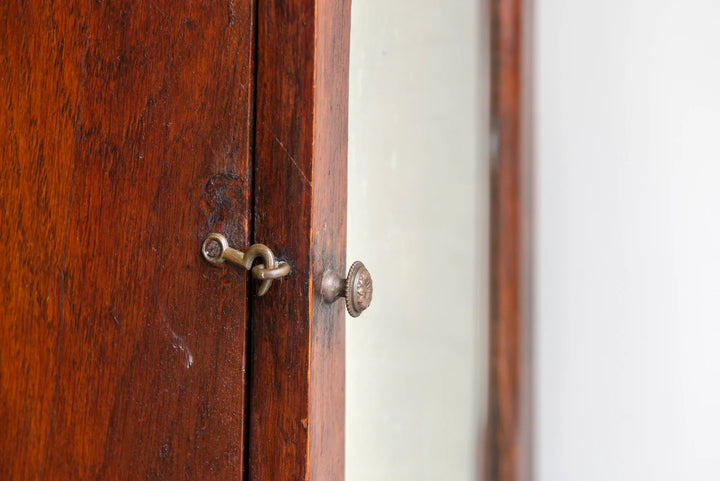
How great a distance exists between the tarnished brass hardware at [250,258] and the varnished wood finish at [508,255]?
1.36ft

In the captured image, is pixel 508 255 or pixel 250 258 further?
pixel 508 255

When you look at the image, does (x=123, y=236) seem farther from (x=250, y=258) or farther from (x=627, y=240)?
(x=627, y=240)

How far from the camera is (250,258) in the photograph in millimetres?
486

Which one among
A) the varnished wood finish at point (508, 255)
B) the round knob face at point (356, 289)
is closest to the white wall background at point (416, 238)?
the varnished wood finish at point (508, 255)

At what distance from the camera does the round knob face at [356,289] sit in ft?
1.65

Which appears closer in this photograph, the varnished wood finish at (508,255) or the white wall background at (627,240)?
the white wall background at (627,240)

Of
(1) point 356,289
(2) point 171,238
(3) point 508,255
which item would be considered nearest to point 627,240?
(3) point 508,255

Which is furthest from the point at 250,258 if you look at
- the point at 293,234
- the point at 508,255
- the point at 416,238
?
the point at 508,255

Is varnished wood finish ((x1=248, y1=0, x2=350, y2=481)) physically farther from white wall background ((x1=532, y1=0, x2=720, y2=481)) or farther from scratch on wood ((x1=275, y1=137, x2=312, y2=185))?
white wall background ((x1=532, y1=0, x2=720, y2=481))

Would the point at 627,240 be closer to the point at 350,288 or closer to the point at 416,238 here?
the point at 416,238

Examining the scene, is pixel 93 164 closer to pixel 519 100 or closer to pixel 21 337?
pixel 21 337

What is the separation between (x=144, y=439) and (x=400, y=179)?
14.4 inches

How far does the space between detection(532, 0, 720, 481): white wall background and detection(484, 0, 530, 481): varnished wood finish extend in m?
0.02

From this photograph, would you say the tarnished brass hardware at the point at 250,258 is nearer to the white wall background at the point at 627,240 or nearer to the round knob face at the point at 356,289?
the round knob face at the point at 356,289
